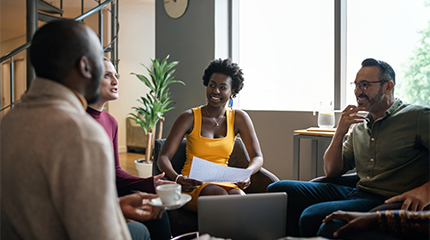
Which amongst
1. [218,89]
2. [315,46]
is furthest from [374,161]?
[315,46]

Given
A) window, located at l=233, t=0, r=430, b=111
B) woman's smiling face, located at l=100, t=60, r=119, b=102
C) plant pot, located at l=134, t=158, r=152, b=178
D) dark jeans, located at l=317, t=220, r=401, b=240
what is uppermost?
window, located at l=233, t=0, r=430, b=111

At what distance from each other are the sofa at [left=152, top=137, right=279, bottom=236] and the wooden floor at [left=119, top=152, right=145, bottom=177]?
265 centimetres

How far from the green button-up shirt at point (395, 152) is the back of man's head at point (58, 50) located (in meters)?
1.52

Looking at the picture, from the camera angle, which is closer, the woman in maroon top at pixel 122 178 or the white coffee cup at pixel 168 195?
the white coffee cup at pixel 168 195

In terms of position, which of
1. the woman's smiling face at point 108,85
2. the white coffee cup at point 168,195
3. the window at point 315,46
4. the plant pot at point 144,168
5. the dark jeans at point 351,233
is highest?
the window at point 315,46

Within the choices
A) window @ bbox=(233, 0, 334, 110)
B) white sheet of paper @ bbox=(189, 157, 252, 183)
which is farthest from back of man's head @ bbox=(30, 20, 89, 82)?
window @ bbox=(233, 0, 334, 110)

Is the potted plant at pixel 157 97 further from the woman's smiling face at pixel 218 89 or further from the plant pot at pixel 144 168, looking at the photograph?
the woman's smiling face at pixel 218 89

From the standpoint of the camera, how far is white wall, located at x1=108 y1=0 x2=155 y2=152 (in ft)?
21.6

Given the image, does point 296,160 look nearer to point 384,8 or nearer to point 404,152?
point 404,152

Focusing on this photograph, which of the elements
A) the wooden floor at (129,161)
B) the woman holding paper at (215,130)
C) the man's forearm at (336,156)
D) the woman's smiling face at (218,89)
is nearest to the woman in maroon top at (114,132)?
the woman holding paper at (215,130)

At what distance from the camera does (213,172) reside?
1.61m

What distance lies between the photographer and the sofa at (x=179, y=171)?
5.50 ft

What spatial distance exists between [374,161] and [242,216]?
0.90 m

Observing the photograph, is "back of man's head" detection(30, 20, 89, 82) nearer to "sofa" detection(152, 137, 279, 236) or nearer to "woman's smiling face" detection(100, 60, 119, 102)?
"woman's smiling face" detection(100, 60, 119, 102)
